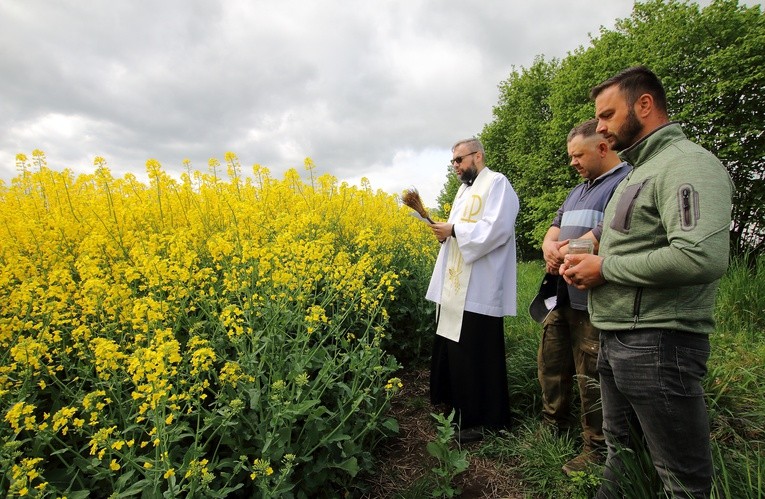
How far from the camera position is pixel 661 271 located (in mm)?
1303

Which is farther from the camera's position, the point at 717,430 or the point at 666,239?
the point at 717,430

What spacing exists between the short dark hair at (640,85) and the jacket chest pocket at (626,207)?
34cm

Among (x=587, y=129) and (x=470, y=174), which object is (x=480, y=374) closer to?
(x=470, y=174)

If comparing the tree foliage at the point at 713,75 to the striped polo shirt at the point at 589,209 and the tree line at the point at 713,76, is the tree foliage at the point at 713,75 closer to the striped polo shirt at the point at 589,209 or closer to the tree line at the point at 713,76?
the tree line at the point at 713,76

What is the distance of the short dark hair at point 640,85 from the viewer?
59.7 inches

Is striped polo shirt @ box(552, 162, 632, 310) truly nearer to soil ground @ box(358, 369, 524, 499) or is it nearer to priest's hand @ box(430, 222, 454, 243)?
priest's hand @ box(430, 222, 454, 243)

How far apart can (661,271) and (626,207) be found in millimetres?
311

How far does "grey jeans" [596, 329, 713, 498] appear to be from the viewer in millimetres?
1396

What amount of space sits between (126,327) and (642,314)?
221 centimetres

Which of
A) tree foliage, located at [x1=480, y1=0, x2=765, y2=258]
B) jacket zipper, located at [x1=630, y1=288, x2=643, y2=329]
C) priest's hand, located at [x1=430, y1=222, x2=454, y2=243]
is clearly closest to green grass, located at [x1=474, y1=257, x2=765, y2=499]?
jacket zipper, located at [x1=630, y1=288, x2=643, y2=329]

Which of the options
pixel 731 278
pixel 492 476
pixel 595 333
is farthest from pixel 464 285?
pixel 731 278

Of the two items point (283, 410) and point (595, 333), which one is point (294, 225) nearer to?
point (283, 410)

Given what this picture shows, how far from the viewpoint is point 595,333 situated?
2.20 m

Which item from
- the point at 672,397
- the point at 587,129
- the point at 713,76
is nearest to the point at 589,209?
the point at 587,129
